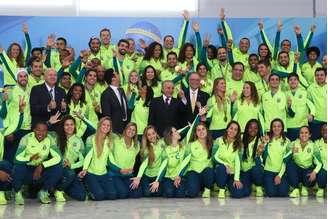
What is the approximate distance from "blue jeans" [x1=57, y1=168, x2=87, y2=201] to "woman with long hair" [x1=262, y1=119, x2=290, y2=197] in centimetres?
261

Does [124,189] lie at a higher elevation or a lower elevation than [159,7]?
lower

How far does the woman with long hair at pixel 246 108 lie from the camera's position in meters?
9.99

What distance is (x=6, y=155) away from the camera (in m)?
9.39

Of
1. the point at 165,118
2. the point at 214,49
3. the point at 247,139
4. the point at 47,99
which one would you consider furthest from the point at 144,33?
the point at 247,139

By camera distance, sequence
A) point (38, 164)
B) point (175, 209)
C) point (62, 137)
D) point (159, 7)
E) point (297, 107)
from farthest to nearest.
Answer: point (159, 7), point (297, 107), point (62, 137), point (38, 164), point (175, 209)

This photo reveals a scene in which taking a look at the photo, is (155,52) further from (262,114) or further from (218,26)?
(262,114)

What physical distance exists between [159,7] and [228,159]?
8.94 feet

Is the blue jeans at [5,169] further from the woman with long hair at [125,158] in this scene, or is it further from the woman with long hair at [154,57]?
the woman with long hair at [154,57]

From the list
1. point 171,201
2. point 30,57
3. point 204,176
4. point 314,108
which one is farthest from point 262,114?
point 30,57

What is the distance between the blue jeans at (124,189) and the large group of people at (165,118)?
16 millimetres

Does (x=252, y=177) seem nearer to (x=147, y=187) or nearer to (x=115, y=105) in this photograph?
(x=147, y=187)

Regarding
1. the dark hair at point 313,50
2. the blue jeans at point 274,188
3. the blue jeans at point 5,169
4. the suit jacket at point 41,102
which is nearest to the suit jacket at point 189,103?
the blue jeans at point 274,188

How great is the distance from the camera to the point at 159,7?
10.6 meters

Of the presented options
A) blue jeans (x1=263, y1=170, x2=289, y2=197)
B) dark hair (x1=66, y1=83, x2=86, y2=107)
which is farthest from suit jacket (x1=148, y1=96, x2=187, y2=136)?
blue jeans (x1=263, y1=170, x2=289, y2=197)
